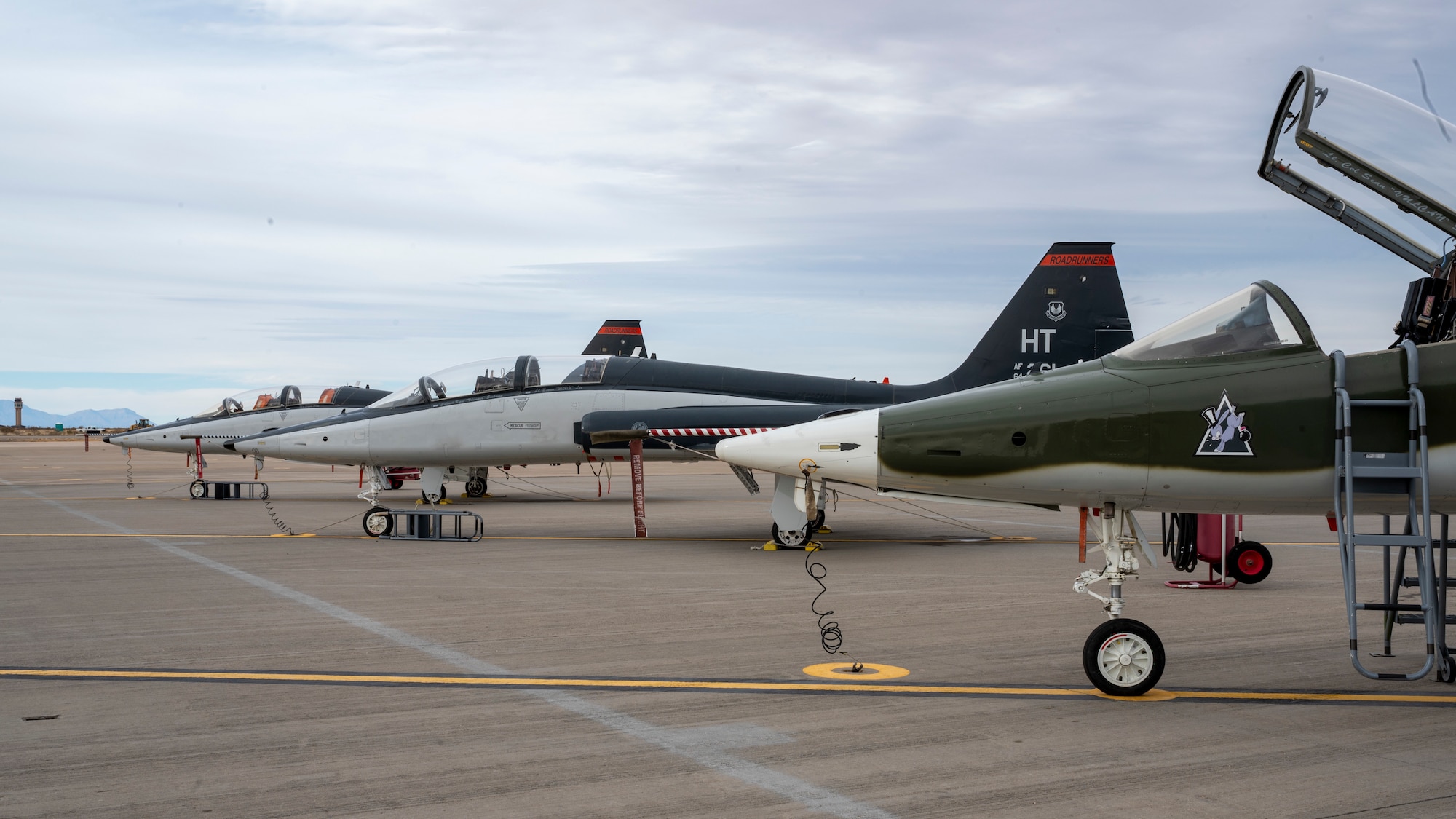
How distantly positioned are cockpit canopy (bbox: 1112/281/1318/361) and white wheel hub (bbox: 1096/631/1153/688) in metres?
1.74

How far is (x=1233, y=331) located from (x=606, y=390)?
13420mm

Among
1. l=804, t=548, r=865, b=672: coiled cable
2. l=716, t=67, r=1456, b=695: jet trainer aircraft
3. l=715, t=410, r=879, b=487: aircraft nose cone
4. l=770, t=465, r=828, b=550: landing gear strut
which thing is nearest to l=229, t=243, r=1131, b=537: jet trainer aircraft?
l=770, t=465, r=828, b=550: landing gear strut

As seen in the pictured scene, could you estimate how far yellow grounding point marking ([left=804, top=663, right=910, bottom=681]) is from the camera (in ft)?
23.7

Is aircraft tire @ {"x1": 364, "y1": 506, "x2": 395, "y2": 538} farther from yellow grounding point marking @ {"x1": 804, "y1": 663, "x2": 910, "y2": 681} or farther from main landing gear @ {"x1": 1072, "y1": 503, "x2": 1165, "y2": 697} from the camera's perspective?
main landing gear @ {"x1": 1072, "y1": 503, "x2": 1165, "y2": 697}

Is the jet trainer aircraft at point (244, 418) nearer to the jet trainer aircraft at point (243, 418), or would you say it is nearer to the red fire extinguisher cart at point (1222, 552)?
the jet trainer aircraft at point (243, 418)

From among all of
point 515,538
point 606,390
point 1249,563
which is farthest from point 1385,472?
point 606,390

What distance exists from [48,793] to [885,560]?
423 inches

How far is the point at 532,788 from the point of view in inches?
192

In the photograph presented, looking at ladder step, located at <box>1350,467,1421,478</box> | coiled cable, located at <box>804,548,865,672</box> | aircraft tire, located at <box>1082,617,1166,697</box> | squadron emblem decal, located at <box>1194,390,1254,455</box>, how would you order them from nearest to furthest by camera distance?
ladder step, located at <box>1350,467,1421,478</box>
squadron emblem decal, located at <box>1194,390,1254,455</box>
aircraft tire, located at <box>1082,617,1166,697</box>
coiled cable, located at <box>804,548,865,672</box>

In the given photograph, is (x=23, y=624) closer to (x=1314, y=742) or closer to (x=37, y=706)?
(x=37, y=706)

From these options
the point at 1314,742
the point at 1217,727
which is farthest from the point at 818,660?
the point at 1314,742

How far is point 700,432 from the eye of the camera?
1689cm

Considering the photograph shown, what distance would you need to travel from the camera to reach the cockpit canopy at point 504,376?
763 inches

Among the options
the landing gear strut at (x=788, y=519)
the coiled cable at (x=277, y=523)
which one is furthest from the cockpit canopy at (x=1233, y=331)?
the coiled cable at (x=277, y=523)
